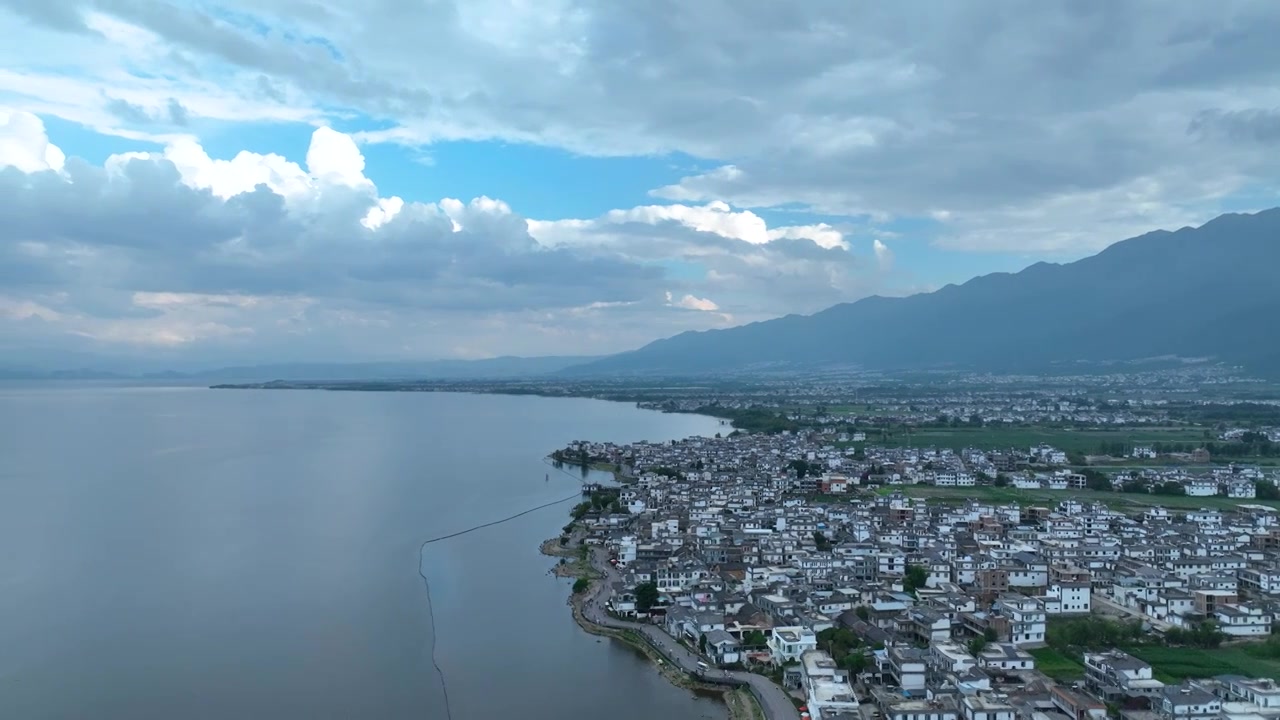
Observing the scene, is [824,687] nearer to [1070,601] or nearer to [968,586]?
[1070,601]

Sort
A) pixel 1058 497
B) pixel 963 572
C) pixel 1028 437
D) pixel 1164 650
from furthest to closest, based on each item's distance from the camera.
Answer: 1. pixel 1028 437
2. pixel 1058 497
3. pixel 963 572
4. pixel 1164 650

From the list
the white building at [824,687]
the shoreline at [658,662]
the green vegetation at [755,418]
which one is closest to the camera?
the white building at [824,687]

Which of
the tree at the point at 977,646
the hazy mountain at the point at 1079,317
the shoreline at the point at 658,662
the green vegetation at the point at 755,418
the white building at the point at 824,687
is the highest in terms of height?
the hazy mountain at the point at 1079,317

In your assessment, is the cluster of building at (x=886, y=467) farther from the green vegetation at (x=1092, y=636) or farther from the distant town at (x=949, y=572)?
the green vegetation at (x=1092, y=636)

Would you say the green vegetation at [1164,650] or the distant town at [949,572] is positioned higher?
the distant town at [949,572]

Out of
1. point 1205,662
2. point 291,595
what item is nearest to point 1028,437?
point 1205,662

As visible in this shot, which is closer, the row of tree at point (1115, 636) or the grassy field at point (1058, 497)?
the row of tree at point (1115, 636)

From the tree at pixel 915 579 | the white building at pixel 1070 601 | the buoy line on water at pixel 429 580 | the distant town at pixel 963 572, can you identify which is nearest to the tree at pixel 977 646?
the distant town at pixel 963 572
